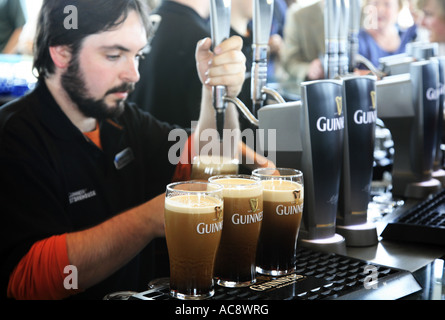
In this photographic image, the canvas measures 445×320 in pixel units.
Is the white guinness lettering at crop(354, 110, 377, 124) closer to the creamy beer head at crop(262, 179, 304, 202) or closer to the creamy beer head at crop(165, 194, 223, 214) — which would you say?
the creamy beer head at crop(262, 179, 304, 202)

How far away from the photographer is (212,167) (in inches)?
55.9

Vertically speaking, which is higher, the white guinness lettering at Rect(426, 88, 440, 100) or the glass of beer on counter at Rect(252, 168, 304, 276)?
the white guinness lettering at Rect(426, 88, 440, 100)

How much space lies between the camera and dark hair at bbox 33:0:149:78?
1414 mm

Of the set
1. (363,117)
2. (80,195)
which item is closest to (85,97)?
(80,195)

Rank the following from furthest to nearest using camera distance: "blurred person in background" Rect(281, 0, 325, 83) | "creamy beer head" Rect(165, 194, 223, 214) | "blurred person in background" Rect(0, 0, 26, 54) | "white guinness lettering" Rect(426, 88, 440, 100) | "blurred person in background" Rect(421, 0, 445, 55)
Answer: "blurred person in background" Rect(421, 0, 445, 55) < "blurred person in background" Rect(281, 0, 325, 83) < "white guinness lettering" Rect(426, 88, 440, 100) < "blurred person in background" Rect(0, 0, 26, 54) < "creamy beer head" Rect(165, 194, 223, 214)

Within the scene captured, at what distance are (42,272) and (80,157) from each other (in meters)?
0.33

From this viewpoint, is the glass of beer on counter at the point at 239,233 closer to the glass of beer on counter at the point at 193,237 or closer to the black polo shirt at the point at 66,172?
the glass of beer on counter at the point at 193,237

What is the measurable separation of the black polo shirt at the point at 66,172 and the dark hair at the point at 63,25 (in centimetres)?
7

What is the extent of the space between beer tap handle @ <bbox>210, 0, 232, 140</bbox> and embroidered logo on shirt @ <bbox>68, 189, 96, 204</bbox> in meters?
0.42

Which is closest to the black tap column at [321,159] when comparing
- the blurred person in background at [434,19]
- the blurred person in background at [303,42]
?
the blurred person in background at [303,42]

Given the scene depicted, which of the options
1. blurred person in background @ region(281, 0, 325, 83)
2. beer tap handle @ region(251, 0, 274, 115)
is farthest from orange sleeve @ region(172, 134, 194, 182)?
blurred person in background @ region(281, 0, 325, 83)

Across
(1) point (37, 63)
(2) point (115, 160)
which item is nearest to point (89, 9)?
(1) point (37, 63)

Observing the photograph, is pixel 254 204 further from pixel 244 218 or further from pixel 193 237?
pixel 193 237
